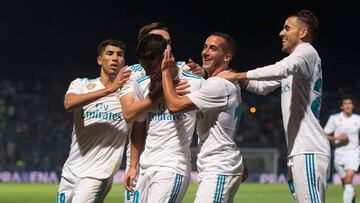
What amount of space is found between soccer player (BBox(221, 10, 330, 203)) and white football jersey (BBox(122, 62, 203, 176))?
0.54 meters

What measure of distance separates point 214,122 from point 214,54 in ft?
1.98

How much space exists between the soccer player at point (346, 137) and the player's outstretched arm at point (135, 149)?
8.09 metres

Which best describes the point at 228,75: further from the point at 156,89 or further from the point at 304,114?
the point at 304,114

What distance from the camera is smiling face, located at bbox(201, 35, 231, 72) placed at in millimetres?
6219

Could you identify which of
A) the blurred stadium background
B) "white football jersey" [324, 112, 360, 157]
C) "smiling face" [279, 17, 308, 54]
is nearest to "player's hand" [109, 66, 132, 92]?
"smiling face" [279, 17, 308, 54]

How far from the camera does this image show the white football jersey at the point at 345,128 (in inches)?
563

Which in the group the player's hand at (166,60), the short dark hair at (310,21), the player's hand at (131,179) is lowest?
the player's hand at (131,179)

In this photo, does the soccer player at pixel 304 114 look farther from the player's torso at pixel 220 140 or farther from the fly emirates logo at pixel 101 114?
the fly emirates logo at pixel 101 114

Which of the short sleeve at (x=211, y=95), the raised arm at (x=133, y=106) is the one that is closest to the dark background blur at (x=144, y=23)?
the raised arm at (x=133, y=106)

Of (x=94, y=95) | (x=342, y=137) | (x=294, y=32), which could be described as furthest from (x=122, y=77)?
(x=342, y=137)

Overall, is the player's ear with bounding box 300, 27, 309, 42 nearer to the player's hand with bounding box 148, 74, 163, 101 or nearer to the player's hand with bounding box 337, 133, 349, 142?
the player's hand with bounding box 148, 74, 163, 101

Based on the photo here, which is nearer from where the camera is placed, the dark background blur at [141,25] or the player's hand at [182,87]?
the player's hand at [182,87]

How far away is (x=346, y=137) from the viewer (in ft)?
45.8

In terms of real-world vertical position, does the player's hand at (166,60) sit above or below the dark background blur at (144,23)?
Answer: below
